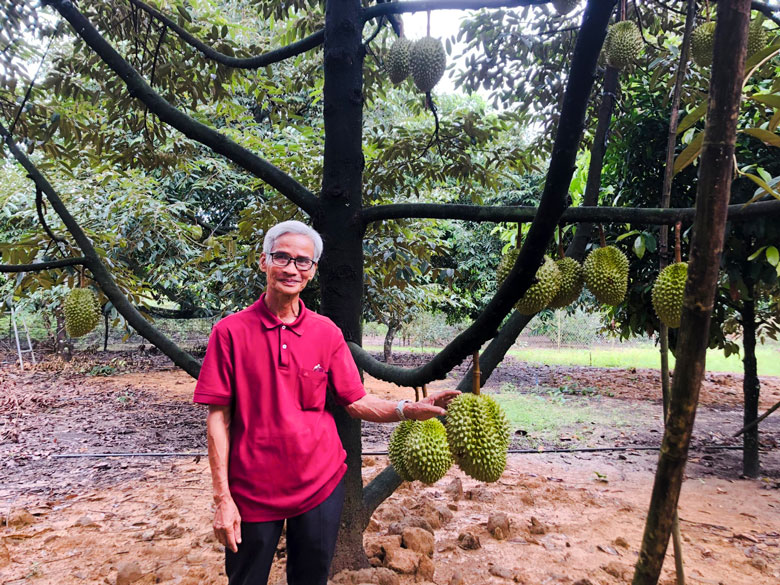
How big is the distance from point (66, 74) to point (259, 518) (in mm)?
3139

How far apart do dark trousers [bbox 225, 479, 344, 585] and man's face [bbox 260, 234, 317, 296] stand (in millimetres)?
695

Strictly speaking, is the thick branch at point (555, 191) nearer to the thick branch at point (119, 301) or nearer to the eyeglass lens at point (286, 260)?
the eyeglass lens at point (286, 260)

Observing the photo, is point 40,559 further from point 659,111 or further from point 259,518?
point 659,111

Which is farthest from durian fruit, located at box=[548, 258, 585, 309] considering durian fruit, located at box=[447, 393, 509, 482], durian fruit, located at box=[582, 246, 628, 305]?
durian fruit, located at box=[447, 393, 509, 482]

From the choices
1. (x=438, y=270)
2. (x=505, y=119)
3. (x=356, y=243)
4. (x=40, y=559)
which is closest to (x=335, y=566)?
(x=356, y=243)

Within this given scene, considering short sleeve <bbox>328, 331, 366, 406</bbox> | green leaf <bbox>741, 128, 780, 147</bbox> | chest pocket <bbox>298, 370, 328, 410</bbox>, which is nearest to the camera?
green leaf <bbox>741, 128, 780, 147</bbox>

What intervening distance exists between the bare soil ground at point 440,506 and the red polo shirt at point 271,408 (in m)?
1.05

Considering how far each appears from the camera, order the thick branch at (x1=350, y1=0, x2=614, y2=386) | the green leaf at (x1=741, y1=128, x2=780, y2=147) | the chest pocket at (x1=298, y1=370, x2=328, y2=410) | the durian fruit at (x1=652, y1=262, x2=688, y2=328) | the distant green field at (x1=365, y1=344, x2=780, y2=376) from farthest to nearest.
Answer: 1. the distant green field at (x1=365, y1=344, x2=780, y2=376)
2. the chest pocket at (x1=298, y1=370, x2=328, y2=410)
3. the durian fruit at (x1=652, y1=262, x2=688, y2=328)
4. the green leaf at (x1=741, y1=128, x2=780, y2=147)
5. the thick branch at (x1=350, y1=0, x2=614, y2=386)

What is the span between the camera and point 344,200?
84.4 inches

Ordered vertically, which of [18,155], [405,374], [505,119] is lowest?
[405,374]

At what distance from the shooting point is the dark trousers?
156 cm

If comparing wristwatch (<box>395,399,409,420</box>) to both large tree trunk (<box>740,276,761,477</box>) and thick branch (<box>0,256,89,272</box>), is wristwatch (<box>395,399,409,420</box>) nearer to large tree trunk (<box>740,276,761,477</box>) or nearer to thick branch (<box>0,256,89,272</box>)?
thick branch (<box>0,256,89,272</box>)

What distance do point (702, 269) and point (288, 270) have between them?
1.31m

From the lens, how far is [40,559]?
2.62m
